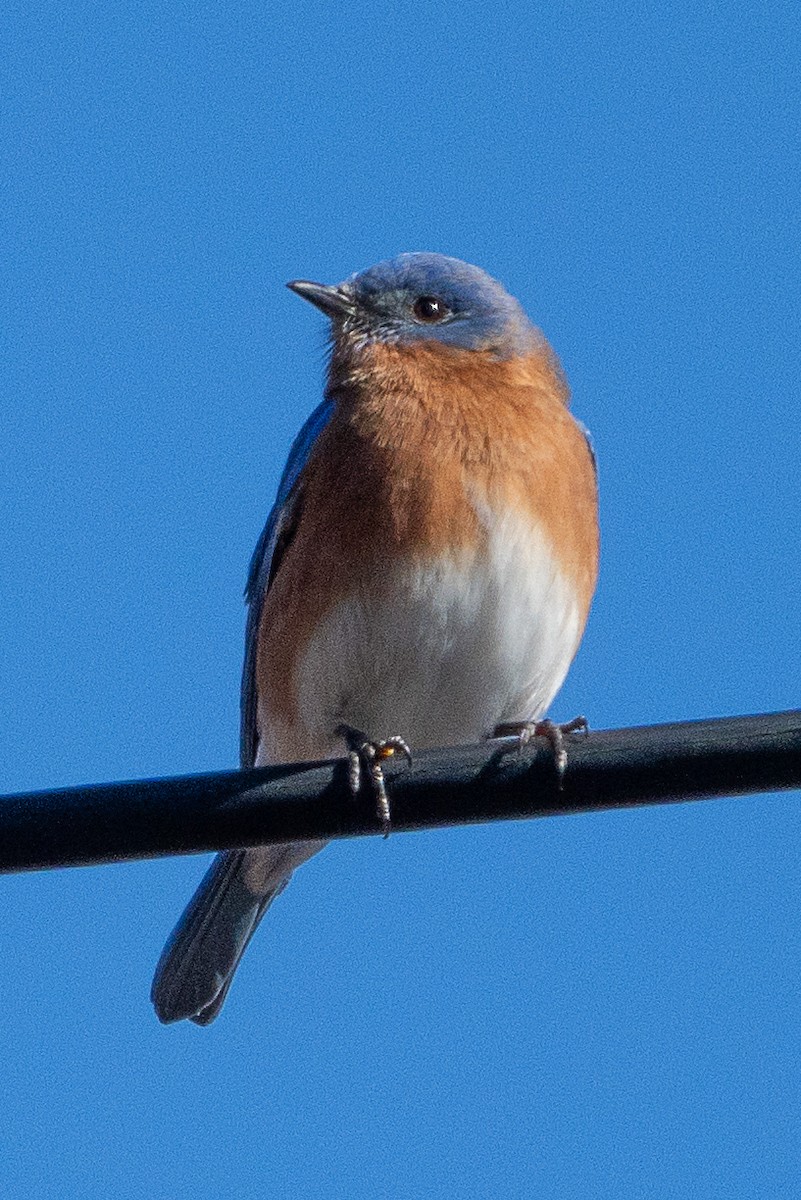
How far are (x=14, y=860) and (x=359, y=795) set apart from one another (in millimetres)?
851

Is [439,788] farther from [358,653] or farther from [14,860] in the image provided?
[358,653]

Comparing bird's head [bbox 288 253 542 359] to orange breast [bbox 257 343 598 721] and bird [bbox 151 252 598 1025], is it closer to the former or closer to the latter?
bird [bbox 151 252 598 1025]

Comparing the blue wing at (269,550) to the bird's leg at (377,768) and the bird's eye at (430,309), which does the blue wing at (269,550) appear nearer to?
the bird's eye at (430,309)

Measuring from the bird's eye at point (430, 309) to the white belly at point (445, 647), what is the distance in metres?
1.42

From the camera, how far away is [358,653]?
265 inches

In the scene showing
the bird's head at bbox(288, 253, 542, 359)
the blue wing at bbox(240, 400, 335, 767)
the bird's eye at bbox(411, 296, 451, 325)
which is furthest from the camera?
the bird's eye at bbox(411, 296, 451, 325)

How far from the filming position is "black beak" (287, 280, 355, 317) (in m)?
7.84

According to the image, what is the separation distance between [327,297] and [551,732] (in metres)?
2.89

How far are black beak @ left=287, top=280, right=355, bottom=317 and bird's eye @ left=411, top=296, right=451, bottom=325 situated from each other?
29 cm

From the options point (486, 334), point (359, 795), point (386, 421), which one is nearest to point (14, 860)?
point (359, 795)

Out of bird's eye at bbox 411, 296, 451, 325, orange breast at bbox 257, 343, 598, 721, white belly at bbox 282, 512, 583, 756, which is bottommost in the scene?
white belly at bbox 282, 512, 583, 756

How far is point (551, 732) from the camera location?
5.77 m

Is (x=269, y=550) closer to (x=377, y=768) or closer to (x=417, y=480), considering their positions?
(x=417, y=480)

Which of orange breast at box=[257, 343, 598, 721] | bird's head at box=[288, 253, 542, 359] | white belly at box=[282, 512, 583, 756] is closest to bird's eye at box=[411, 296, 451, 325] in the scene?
bird's head at box=[288, 253, 542, 359]
